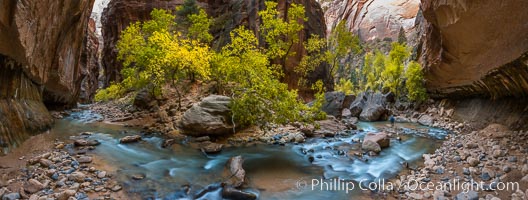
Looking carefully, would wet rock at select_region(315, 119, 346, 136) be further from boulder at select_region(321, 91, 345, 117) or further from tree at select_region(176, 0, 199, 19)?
tree at select_region(176, 0, 199, 19)

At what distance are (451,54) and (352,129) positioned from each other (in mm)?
5700

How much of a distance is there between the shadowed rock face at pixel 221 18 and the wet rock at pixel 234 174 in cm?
1852

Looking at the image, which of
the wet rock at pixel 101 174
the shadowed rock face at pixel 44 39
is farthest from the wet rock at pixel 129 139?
the shadowed rock face at pixel 44 39

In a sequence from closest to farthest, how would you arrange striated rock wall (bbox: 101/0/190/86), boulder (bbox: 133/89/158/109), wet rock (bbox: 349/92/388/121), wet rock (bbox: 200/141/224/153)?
wet rock (bbox: 200/141/224/153) < boulder (bbox: 133/89/158/109) < wet rock (bbox: 349/92/388/121) < striated rock wall (bbox: 101/0/190/86)

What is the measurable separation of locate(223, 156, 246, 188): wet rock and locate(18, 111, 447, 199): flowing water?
0.70 ft

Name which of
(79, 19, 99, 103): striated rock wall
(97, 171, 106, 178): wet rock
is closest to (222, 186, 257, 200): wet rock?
(97, 171, 106, 178): wet rock

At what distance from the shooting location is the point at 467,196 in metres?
5.30

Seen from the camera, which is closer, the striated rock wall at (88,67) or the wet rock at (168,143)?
the wet rock at (168,143)

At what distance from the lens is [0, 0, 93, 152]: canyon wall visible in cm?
645

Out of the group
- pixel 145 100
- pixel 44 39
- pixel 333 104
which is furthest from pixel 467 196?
pixel 145 100

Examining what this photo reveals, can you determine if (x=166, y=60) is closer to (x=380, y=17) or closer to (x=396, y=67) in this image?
(x=396, y=67)

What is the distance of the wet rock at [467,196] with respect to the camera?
5224 mm

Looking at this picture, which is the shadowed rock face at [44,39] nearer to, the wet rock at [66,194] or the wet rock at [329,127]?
the wet rock at [66,194]

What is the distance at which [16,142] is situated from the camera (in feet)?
23.8
